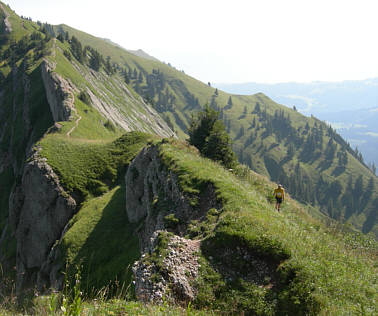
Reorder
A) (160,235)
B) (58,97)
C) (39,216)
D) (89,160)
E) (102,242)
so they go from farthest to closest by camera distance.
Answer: (58,97) → (89,160) → (39,216) → (102,242) → (160,235)

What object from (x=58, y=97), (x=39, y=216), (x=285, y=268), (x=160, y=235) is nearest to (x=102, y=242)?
(x=39, y=216)

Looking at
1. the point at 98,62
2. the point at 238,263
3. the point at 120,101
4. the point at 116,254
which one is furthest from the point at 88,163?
the point at 98,62

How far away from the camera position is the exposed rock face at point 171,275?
41.9 ft

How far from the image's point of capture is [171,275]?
45.0 feet

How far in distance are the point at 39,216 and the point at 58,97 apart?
47126 mm

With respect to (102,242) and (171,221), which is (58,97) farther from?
(171,221)

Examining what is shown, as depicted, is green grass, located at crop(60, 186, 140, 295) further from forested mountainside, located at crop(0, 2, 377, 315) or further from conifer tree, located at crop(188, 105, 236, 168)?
conifer tree, located at crop(188, 105, 236, 168)

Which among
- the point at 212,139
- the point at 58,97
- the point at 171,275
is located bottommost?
the point at 171,275

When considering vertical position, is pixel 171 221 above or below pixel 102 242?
above

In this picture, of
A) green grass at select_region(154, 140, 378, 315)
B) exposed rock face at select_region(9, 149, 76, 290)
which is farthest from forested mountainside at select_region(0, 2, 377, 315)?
exposed rock face at select_region(9, 149, 76, 290)

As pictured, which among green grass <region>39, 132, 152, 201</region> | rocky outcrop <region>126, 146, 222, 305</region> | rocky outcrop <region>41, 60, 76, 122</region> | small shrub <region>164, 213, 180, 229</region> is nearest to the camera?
rocky outcrop <region>126, 146, 222, 305</region>

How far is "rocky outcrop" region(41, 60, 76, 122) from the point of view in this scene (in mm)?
77750

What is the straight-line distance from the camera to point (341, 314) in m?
10.5

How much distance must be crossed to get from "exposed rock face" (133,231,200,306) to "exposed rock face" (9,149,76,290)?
36.2 metres
